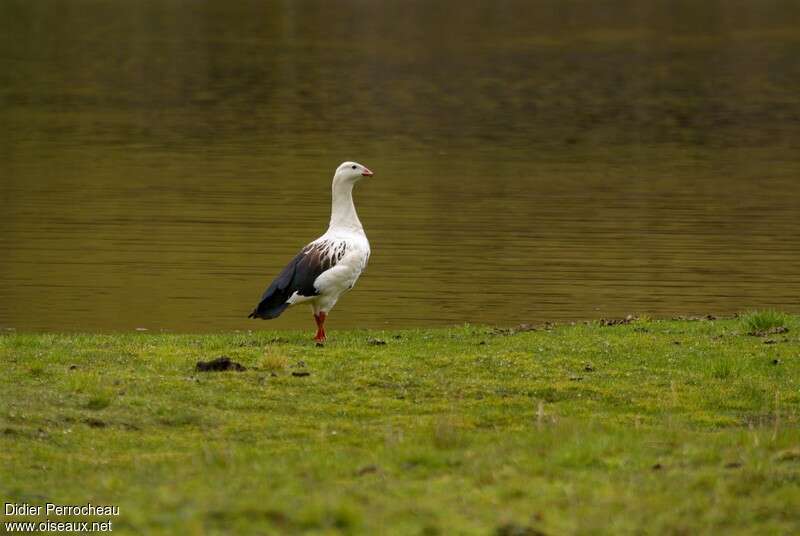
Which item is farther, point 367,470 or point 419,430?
point 419,430

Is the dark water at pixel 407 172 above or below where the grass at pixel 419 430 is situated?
below

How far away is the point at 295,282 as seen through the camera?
20500 millimetres

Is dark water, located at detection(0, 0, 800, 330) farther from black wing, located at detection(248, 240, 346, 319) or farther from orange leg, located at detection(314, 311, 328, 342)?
black wing, located at detection(248, 240, 346, 319)

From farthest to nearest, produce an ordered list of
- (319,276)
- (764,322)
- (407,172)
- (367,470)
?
(407,172) → (764,322) → (319,276) → (367,470)

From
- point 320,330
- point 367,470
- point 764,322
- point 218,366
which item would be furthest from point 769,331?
point 367,470

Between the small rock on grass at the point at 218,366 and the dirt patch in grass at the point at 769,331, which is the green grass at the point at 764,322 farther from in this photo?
the small rock on grass at the point at 218,366

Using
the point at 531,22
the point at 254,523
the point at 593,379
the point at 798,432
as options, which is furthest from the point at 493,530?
the point at 531,22

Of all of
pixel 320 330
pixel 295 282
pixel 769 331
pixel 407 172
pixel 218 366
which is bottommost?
pixel 407 172

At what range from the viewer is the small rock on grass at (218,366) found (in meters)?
17.5

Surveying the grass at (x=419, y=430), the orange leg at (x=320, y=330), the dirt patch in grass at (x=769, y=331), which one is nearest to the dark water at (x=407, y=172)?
the orange leg at (x=320, y=330)

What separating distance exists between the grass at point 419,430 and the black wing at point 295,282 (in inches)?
19.4

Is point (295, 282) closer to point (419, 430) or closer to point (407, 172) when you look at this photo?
point (419, 430)

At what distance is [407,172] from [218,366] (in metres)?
35.0

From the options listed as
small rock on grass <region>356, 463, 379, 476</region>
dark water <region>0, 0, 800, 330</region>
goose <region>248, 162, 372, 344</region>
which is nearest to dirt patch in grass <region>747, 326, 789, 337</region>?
goose <region>248, 162, 372, 344</region>
